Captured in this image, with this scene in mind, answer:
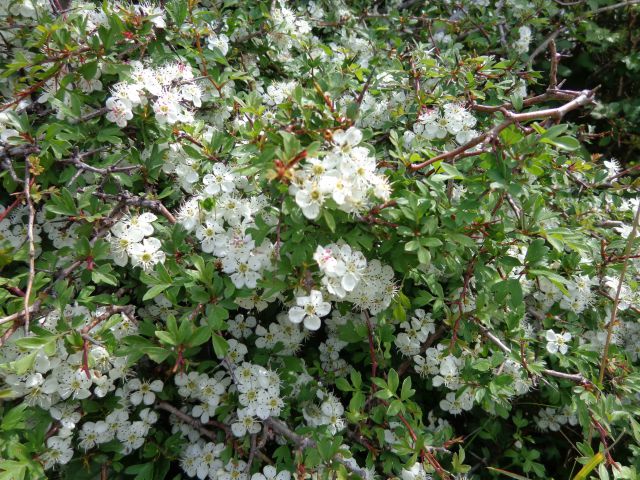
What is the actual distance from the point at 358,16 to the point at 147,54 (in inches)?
54.5

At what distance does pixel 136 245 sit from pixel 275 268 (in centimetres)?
51

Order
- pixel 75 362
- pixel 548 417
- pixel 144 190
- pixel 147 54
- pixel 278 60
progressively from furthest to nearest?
pixel 278 60
pixel 548 417
pixel 147 54
pixel 144 190
pixel 75 362

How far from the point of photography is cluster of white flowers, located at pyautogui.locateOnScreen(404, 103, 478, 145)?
208cm

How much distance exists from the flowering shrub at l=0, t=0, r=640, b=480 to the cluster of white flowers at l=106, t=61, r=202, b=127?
1 cm

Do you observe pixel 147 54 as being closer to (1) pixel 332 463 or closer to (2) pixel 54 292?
(2) pixel 54 292

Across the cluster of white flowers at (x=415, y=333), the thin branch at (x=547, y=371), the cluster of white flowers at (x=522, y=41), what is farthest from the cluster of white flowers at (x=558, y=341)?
the cluster of white flowers at (x=522, y=41)

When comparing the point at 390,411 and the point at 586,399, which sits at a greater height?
the point at 390,411

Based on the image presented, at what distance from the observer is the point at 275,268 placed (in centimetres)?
160

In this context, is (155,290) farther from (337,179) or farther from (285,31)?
(285,31)

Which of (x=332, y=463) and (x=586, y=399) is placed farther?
(x=586, y=399)

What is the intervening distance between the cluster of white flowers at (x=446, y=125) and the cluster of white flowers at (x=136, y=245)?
105 centimetres

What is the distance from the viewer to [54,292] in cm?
174

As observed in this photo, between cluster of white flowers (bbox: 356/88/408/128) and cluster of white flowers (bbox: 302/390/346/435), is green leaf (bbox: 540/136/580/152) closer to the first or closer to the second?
cluster of white flowers (bbox: 356/88/408/128)

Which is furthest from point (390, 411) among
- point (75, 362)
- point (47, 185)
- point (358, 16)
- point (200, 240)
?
point (358, 16)
